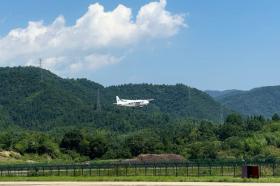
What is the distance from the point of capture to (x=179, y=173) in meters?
71.2

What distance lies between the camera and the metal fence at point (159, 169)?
6888 cm

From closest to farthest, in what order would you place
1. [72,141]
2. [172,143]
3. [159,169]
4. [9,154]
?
[159,169]
[9,154]
[172,143]
[72,141]

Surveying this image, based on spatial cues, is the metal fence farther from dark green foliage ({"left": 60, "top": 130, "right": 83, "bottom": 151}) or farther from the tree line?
dark green foliage ({"left": 60, "top": 130, "right": 83, "bottom": 151})

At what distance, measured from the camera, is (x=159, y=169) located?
74.1 metres

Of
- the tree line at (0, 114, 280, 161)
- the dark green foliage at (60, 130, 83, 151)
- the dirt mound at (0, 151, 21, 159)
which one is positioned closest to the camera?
the tree line at (0, 114, 280, 161)

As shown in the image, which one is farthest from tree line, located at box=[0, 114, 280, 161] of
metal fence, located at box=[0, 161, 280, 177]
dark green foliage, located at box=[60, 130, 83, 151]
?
metal fence, located at box=[0, 161, 280, 177]

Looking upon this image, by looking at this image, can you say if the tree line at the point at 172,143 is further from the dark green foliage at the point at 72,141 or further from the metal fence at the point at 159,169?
the metal fence at the point at 159,169

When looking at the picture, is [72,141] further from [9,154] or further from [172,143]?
[172,143]

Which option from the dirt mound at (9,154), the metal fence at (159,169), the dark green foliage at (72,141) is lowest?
the dirt mound at (9,154)

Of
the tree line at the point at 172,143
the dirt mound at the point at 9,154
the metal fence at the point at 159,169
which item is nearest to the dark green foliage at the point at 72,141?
the tree line at the point at 172,143

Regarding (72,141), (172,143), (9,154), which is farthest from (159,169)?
(72,141)

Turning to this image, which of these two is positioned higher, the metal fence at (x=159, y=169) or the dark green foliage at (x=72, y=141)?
the dark green foliage at (x=72, y=141)

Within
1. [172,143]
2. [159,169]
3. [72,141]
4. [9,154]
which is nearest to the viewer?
[159,169]

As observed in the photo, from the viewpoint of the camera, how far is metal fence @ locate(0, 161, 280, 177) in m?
68.9
